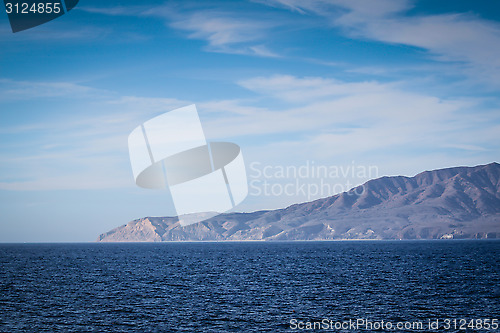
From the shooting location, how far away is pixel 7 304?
51281mm

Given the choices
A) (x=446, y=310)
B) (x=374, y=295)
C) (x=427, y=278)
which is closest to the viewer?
(x=446, y=310)

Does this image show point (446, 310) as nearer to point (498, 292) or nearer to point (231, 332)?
point (498, 292)

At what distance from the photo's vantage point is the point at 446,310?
158ft

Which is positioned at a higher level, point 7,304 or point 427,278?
point 7,304

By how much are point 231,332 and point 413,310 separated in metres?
21.2

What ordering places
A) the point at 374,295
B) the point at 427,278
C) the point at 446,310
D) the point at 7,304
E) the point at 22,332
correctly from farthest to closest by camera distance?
the point at 427,278 < the point at 374,295 < the point at 7,304 < the point at 446,310 < the point at 22,332

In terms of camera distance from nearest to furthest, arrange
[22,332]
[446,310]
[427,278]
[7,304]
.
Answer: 1. [22,332]
2. [446,310]
3. [7,304]
4. [427,278]

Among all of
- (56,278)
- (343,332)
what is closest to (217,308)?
(343,332)

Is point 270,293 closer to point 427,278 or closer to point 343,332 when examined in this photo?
point 343,332

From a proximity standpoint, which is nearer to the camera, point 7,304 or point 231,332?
point 231,332

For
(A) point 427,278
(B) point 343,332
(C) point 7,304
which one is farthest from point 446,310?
(C) point 7,304

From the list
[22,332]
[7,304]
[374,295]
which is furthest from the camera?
[374,295]

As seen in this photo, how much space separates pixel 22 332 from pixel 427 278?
64664 millimetres

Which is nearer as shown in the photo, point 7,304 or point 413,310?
point 413,310
